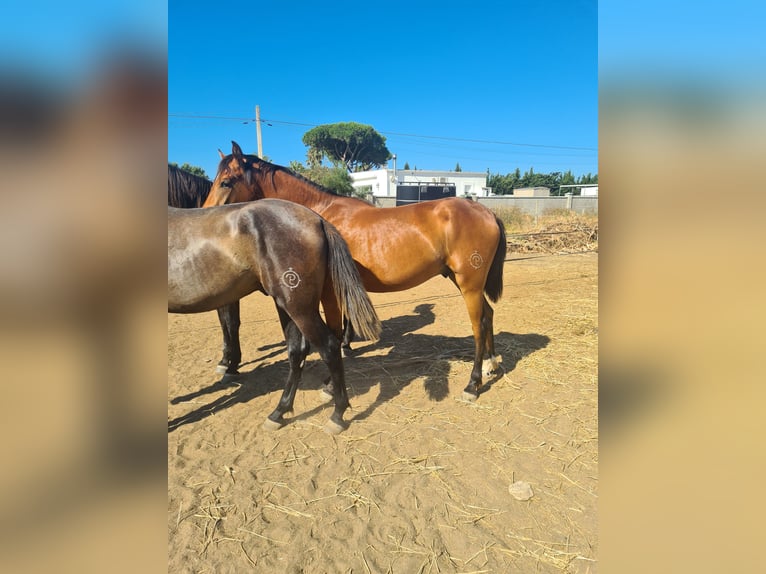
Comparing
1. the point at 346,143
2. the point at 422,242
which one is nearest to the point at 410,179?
the point at 346,143

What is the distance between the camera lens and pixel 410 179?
4547 centimetres

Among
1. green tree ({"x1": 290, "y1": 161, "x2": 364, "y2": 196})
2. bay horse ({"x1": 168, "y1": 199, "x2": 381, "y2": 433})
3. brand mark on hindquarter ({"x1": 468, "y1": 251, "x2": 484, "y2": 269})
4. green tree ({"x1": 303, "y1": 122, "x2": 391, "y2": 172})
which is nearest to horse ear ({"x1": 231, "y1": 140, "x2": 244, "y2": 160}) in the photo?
bay horse ({"x1": 168, "y1": 199, "x2": 381, "y2": 433})

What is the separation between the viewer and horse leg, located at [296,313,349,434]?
9.84 feet

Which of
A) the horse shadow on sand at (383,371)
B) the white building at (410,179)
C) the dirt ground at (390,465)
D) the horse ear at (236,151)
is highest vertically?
the white building at (410,179)

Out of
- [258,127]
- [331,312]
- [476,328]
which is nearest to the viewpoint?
[331,312]

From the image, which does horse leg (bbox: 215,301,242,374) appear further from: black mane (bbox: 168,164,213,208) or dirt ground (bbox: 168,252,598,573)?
black mane (bbox: 168,164,213,208)

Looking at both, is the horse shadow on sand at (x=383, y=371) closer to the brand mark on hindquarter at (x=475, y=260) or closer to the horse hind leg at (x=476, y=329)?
the horse hind leg at (x=476, y=329)

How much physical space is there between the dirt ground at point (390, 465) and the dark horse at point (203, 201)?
22cm

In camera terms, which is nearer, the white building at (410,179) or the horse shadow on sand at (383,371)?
the horse shadow on sand at (383,371)

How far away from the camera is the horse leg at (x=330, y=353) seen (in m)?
3.00

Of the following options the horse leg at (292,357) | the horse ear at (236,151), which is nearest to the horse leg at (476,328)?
the horse leg at (292,357)

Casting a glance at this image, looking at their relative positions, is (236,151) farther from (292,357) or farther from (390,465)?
(390,465)

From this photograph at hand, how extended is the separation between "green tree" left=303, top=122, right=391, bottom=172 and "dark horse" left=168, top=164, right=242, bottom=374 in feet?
156

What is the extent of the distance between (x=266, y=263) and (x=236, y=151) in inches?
75.3
